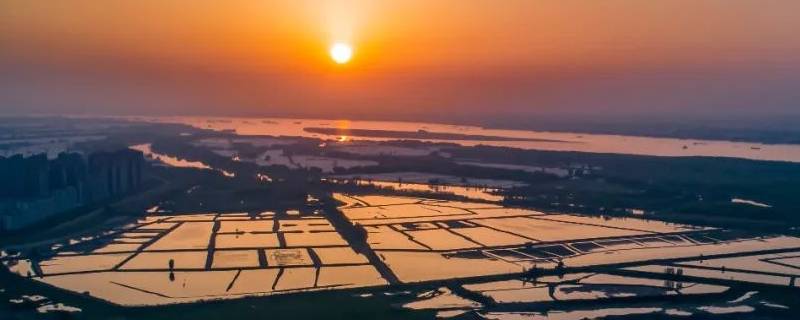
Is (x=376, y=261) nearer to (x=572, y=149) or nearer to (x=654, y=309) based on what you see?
(x=654, y=309)

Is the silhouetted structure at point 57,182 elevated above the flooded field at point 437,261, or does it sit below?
above

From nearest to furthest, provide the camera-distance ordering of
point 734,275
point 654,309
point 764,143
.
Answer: point 654,309
point 734,275
point 764,143

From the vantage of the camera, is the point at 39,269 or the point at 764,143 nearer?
the point at 39,269

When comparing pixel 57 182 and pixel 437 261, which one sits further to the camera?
pixel 57 182

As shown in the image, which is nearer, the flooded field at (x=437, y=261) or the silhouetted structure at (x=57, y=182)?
the flooded field at (x=437, y=261)

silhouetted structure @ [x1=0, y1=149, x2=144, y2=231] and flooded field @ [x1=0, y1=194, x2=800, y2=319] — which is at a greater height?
silhouetted structure @ [x1=0, y1=149, x2=144, y2=231]

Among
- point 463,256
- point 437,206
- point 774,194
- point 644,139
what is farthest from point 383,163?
point 644,139

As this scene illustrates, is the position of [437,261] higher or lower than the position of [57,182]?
lower

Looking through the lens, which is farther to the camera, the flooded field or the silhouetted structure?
the silhouetted structure
